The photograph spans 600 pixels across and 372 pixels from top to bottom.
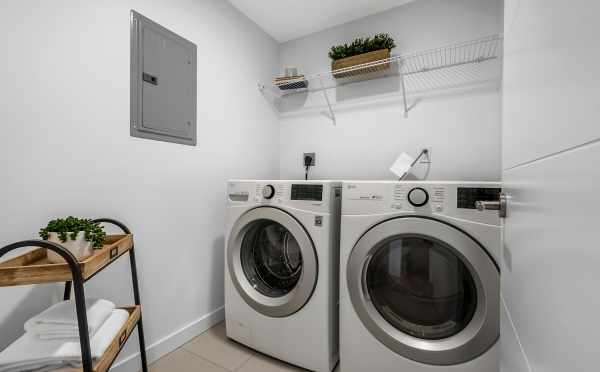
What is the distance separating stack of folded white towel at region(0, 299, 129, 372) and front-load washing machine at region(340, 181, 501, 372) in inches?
34.3

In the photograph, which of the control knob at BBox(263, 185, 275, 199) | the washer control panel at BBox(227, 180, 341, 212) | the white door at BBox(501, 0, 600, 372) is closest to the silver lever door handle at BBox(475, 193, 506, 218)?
the white door at BBox(501, 0, 600, 372)

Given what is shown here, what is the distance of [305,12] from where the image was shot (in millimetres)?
1799

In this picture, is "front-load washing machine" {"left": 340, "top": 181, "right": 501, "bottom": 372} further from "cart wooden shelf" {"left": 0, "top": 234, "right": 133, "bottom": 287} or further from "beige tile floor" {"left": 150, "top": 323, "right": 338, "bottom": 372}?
"cart wooden shelf" {"left": 0, "top": 234, "right": 133, "bottom": 287}

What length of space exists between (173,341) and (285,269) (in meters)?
0.72

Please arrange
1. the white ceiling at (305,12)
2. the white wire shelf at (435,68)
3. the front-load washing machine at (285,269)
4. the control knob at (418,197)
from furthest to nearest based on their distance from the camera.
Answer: the white ceiling at (305,12), the white wire shelf at (435,68), the front-load washing machine at (285,269), the control knob at (418,197)

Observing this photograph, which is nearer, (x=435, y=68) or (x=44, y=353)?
(x=44, y=353)

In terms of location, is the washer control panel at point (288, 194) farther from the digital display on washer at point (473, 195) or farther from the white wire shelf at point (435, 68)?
the white wire shelf at point (435, 68)

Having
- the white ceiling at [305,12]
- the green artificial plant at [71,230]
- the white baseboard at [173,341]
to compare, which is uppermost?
the white ceiling at [305,12]

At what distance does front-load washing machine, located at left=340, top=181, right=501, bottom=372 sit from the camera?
89 cm

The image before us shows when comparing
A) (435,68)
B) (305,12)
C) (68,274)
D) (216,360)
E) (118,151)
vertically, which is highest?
(305,12)

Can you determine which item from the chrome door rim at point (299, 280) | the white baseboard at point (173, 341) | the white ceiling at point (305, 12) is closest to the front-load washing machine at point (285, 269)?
the chrome door rim at point (299, 280)

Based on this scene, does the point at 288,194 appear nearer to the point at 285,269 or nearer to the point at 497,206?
the point at 285,269

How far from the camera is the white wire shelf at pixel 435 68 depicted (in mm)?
1485

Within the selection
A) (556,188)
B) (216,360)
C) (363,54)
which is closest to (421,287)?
(556,188)
